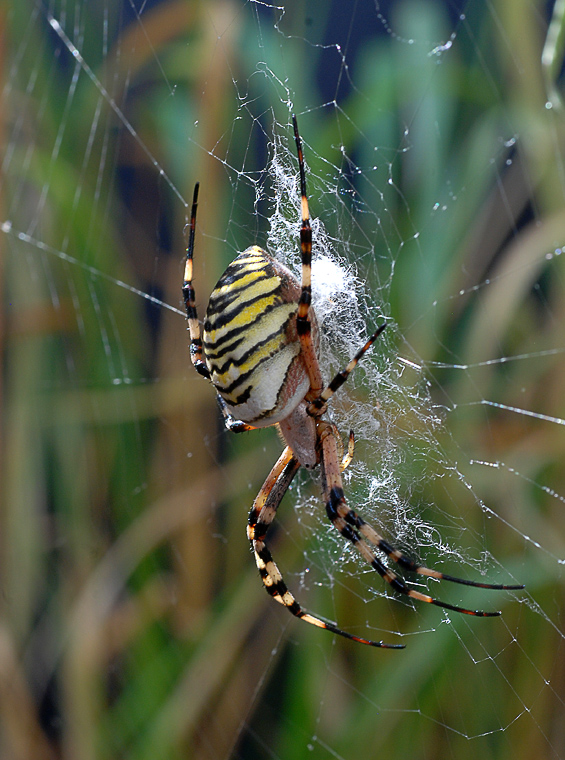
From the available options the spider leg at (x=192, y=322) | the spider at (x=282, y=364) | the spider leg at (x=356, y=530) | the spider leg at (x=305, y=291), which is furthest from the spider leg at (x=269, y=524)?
the spider leg at (x=305, y=291)

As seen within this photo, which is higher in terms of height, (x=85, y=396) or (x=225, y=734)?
(x=85, y=396)

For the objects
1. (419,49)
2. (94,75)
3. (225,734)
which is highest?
(94,75)

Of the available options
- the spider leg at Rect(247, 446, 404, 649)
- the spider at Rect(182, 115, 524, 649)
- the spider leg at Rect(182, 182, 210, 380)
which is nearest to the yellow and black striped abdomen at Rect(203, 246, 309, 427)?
the spider at Rect(182, 115, 524, 649)

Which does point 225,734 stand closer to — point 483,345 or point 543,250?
point 483,345

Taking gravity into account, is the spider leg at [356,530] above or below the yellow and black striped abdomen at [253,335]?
below

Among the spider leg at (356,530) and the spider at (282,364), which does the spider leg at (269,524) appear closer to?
the spider at (282,364)

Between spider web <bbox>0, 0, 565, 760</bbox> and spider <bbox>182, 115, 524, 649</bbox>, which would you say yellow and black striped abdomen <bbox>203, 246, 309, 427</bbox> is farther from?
spider web <bbox>0, 0, 565, 760</bbox>

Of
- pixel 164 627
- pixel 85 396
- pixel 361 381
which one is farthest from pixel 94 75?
pixel 164 627
